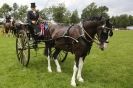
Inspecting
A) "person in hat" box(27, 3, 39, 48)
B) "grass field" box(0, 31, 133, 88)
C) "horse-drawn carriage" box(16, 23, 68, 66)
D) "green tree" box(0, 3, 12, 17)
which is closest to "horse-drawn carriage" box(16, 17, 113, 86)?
"horse-drawn carriage" box(16, 23, 68, 66)

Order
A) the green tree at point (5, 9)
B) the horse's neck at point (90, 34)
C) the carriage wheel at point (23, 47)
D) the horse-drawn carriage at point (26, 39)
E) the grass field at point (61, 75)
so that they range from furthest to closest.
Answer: the green tree at point (5, 9) → the carriage wheel at point (23, 47) → the horse-drawn carriage at point (26, 39) → the grass field at point (61, 75) → the horse's neck at point (90, 34)

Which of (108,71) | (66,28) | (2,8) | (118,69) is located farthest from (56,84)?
(2,8)

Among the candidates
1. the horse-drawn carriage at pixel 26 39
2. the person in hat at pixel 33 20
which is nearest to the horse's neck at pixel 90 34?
the horse-drawn carriage at pixel 26 39

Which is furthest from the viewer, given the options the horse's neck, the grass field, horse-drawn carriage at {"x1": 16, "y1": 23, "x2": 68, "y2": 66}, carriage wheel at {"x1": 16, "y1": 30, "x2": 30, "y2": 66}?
carriage wheel at {"x1": 16, "y1": 30, "x2": 30, "y2": 66}

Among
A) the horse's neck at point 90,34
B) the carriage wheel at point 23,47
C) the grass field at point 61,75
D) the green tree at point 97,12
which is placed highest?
the green tree at point 97,12

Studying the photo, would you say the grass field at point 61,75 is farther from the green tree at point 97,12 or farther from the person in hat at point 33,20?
the green tree at point 97,12

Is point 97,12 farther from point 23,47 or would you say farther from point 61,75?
point 61,75

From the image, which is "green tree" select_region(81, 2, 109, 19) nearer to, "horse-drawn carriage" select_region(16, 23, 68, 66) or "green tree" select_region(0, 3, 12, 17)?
"horse-drawn carriage" select_region(16, 23, 68, 66)

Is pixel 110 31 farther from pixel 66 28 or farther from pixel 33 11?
pixel 33 11

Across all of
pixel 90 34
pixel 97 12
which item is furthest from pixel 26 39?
pixel 97 12

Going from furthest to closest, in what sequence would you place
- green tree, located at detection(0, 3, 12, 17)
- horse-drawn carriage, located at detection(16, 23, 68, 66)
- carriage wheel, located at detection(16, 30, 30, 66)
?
green tree, located at detection(0, 3, 12, 17), carriage wheel, located at detection(16, 30, 30, 66), horse-drawn carriage, located at detection(16, 23, 68, 66)

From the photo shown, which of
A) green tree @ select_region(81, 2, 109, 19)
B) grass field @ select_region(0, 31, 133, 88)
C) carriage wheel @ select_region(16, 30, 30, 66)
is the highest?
green tree @ select_region(81, 2, 109, 19)

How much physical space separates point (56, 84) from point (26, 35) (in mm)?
3107

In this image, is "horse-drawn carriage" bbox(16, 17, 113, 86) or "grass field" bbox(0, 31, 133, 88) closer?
"horse-drawn carriage" bbox(16, 17, 113, 86)
